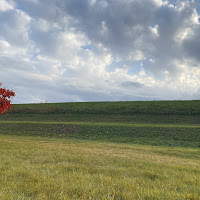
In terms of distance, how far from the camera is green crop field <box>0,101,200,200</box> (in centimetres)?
493

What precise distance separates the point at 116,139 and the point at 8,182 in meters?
22.1

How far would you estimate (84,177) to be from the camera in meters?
5.95

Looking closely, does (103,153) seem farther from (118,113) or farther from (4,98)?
(118,113)

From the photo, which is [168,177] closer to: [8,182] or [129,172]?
[129,172]

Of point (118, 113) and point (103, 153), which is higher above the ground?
point (118, 113)

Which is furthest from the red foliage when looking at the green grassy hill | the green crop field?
the green grassy hill

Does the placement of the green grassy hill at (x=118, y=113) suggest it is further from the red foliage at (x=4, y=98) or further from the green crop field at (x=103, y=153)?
the red foliage at (x=4, y=98)

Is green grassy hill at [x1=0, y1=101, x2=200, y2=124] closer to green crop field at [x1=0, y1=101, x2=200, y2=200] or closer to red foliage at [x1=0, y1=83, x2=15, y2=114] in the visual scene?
green crop field at [x1=0, y1=101, x2=200, y2=200]

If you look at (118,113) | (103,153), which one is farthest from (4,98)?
(118,113)

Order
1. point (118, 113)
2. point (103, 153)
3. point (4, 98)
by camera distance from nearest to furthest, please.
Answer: point (103, 153) < point (4, 98) < point (118, 113)

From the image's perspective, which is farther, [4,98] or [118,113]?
[118,113]

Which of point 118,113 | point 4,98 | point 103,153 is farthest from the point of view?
point 118,113

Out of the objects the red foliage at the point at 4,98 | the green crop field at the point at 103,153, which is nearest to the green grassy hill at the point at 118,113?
the green crop field at the point at 103,153

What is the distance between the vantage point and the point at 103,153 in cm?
1238
